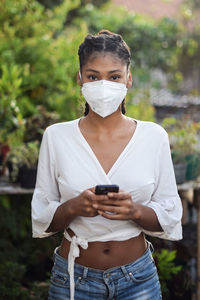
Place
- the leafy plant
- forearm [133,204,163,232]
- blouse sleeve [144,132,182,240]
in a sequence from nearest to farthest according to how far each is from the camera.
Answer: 1. forearm [133,204,163,232]
2. blouse sleeve [144,132,182,240]
3. the leafy plant

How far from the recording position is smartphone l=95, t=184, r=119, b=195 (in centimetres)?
140

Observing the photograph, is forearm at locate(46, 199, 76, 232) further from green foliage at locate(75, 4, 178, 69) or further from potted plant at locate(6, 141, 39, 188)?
green foliage at locate(75, 4, 178, 69)

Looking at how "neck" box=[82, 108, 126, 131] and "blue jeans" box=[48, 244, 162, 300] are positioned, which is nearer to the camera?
"blue jeans" box=[48, 244, 162, 300]

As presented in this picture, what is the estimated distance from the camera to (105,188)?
141cm

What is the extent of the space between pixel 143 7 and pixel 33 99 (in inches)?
440

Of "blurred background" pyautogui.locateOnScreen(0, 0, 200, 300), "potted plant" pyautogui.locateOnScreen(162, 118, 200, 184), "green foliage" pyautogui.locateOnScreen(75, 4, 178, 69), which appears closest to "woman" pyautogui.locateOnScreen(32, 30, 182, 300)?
"blurred background" pyautogui.locateOnScreen(0, 0, 200, 300)

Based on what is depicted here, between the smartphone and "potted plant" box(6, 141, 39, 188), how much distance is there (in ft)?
5.89

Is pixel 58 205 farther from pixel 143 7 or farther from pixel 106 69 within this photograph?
pixel 143 7

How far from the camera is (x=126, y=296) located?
155cm

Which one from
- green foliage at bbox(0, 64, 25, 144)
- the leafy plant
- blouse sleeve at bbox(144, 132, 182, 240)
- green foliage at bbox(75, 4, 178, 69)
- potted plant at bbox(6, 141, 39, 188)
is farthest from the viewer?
green foliage at bbox(75, 4, 178, 69)

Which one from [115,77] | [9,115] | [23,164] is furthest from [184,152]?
[115,77]

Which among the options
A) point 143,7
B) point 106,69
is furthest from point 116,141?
point 143,7

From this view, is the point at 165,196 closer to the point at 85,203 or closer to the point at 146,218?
the point at 146,218

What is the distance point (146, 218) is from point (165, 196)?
151mm
